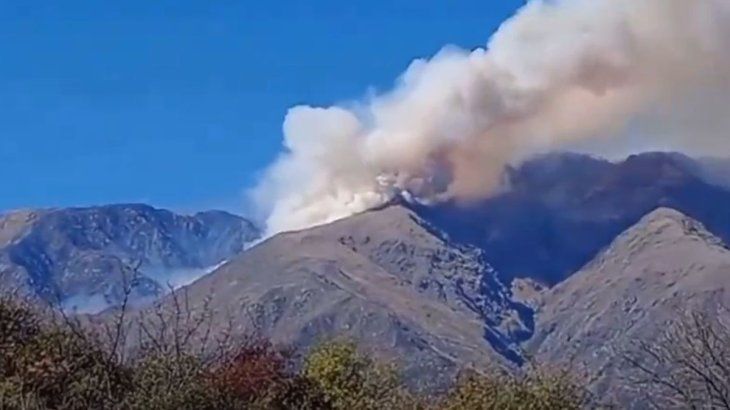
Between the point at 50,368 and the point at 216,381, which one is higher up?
the point at 50,368

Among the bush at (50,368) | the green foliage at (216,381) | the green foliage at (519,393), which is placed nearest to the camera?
the bush at (50,368)

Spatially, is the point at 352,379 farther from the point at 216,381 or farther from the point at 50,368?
the point at 50,368

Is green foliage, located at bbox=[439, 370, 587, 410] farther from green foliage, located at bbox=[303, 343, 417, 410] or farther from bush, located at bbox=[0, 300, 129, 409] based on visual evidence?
bush, located at bbox=[0, 300, 129, 409]

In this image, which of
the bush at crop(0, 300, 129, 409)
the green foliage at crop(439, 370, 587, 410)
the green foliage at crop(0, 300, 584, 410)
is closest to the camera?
the bush at crop(0, 300, 129, 409)

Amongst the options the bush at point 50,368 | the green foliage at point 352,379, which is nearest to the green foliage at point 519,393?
the green foliage at point 352,379

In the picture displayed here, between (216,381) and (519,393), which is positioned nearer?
(216,381)

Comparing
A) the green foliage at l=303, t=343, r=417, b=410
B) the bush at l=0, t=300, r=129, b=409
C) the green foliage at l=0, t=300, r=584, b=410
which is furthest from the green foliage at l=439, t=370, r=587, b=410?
the bush at l=0, t=300, r=129, b=409

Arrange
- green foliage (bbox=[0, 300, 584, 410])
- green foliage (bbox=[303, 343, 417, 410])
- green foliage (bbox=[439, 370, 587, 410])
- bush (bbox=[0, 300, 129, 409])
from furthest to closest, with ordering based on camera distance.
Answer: green foliage (bbox=[303, 343, 417, 410]), green foliage (bbox=[439, 370, 587, 410]), green foliage (bbox=[0, 300, 584, 410]), bush (bbox=[0, 300, 129, 409])

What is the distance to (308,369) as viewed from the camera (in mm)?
62719

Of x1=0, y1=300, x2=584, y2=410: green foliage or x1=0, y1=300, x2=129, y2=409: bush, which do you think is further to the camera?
x1=0, y1=300, x2=584, y2=410: green foliage

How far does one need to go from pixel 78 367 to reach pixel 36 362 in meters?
1.60

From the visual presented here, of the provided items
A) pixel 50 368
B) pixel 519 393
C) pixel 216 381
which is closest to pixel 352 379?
pixel 519 393

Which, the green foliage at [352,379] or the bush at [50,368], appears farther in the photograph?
the green foliage at [352,379]

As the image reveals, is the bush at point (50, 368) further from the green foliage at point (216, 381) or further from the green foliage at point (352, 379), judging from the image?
the green foliage at point (352, 379)
